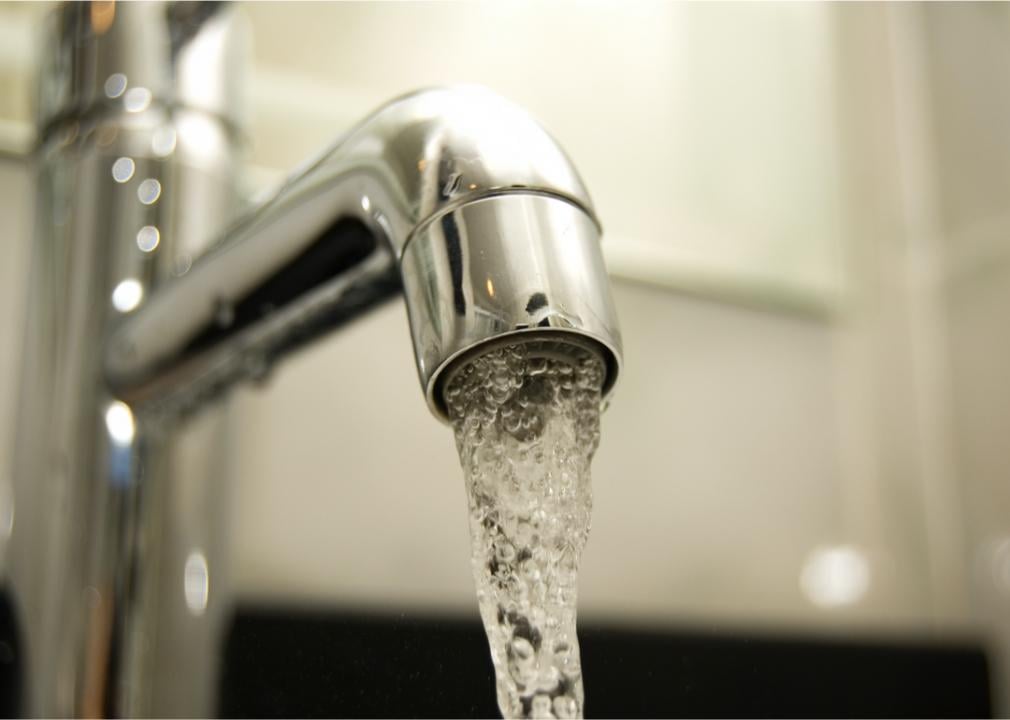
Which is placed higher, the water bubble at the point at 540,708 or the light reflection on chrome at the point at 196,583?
the light reflection on chrome at the point at 196,583

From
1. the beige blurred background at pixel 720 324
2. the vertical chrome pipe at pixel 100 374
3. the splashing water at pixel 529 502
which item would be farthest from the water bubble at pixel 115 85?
the splashing water at pixel 529 502

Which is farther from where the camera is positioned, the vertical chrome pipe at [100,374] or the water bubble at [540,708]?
the vertical chrome pipe at [100,374]

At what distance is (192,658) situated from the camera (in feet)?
1.12

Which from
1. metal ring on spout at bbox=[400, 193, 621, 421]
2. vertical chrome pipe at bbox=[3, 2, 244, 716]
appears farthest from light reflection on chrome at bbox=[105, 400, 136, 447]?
metal ring on spout at bbox=[400, 193, 621, 421]

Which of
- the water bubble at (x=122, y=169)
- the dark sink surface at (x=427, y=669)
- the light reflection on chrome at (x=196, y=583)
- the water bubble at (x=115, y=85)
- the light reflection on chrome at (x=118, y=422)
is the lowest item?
the dark sink surface at (x=427, y=669)

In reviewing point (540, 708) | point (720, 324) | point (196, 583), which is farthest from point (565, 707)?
point (720, 324)

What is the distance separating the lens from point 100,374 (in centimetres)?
34

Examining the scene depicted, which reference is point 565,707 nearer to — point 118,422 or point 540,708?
point 540,708

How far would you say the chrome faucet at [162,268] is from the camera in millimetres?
226

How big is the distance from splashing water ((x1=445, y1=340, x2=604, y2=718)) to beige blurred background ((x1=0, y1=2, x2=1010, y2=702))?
69mm

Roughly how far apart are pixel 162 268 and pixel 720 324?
39cm

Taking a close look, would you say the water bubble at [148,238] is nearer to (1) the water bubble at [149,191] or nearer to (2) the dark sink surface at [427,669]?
(1) the water bubble at [149,191]

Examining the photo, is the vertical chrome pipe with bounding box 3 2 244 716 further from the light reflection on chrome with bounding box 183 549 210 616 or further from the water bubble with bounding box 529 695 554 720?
the water bubble with bounding box 529 695 554 720

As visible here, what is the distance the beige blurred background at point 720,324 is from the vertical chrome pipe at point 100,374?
0.04 metres
